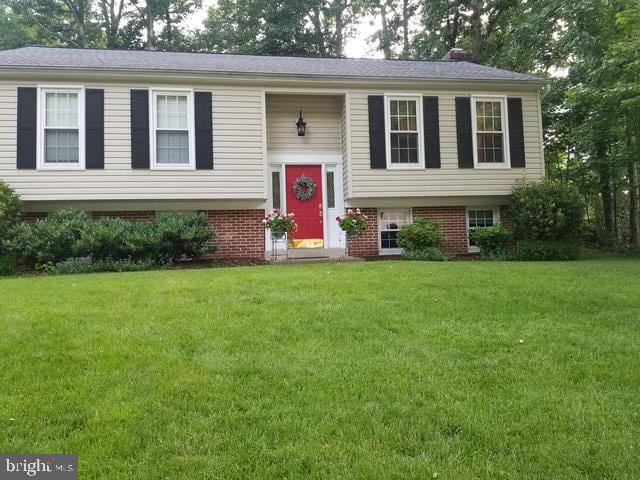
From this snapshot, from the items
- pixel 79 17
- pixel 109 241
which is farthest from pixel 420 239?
pixel 79 17

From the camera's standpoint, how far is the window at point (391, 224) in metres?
11.5

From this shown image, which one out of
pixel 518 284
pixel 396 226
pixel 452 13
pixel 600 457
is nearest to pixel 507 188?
pixel 396 226

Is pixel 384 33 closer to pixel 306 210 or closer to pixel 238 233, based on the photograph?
pixel 306 210

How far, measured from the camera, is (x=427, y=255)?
10070 mm

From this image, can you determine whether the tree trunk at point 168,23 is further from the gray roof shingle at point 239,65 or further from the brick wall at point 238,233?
the brick wall at point 238,233

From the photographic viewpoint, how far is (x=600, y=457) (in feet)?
7.34

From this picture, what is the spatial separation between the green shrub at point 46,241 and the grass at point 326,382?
3.25 metres

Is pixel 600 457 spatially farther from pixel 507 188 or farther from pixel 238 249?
pixel 507 188

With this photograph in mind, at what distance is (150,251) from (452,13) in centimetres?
1580

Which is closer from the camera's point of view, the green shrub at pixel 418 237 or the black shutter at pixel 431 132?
the green shrub at pixel 418 237

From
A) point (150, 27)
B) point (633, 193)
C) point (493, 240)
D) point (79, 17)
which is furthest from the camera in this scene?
point (150, 27)

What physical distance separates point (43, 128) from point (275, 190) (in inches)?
184

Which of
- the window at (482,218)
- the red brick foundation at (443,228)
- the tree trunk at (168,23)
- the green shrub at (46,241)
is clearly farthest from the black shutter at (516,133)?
the tree trunk at (168,23)

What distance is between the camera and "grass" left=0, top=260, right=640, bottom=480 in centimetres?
224
